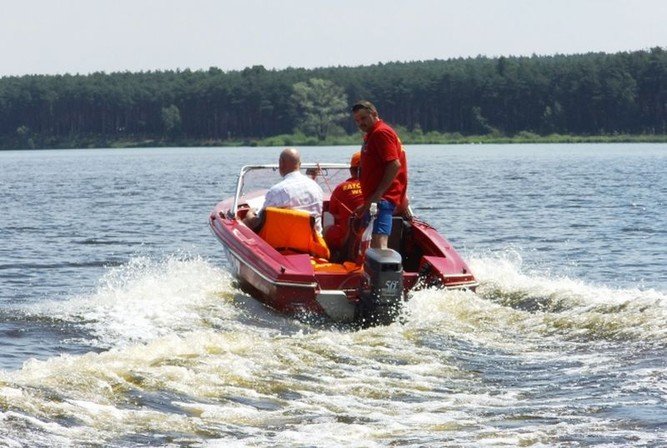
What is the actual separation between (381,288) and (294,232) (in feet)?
5.37

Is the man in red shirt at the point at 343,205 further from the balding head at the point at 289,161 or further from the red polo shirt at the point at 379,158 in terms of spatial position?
the red polo shirt at the point at 379,158

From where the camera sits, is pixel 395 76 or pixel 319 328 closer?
pixel 319 328

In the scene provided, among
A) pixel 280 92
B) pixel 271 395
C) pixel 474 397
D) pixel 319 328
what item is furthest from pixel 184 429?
pixel 280 92

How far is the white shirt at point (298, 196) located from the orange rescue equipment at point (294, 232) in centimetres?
9

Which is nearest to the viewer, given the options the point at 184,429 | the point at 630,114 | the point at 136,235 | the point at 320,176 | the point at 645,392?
the point at 184,429

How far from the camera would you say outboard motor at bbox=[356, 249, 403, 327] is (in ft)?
30.7

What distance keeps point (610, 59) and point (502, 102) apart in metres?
11.2

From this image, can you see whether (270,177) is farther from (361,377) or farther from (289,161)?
Result: (361,377)

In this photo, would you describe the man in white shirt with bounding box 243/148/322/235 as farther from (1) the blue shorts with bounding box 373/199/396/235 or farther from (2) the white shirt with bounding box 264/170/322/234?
(1) the blue shorts with bounding box 373/199/396/235

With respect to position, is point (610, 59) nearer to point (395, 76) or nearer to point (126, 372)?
point (395, 76)

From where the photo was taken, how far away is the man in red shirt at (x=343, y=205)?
1136 centimetres

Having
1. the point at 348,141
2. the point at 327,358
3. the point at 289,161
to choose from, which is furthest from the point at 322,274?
the point at 348,141

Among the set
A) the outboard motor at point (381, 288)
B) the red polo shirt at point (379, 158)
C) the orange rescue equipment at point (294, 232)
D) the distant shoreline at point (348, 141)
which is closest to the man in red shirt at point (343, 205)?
the orange rescue equipment at point (294, 232)

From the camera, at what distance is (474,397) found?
712 centimetres
